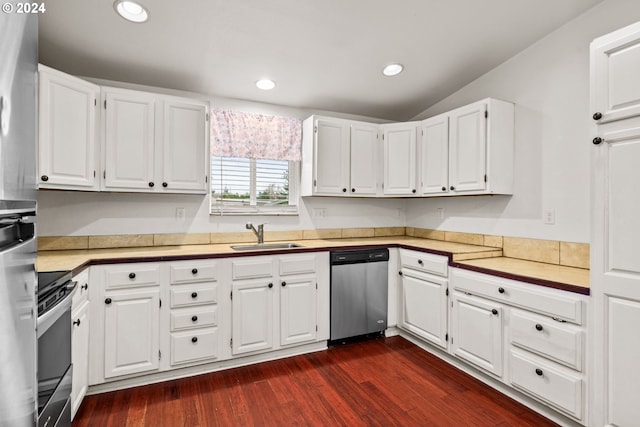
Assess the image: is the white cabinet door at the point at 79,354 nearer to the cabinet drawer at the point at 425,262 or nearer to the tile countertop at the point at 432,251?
the tile countertop at the point at 432,251

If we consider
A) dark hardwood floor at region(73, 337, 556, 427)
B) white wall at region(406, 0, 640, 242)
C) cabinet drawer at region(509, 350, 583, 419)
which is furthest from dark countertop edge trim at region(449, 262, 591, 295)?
dark hardwood floor at region(73, 337, 556, 427)

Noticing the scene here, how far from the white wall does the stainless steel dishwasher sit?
1.07 m

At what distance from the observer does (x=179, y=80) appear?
2854 mm

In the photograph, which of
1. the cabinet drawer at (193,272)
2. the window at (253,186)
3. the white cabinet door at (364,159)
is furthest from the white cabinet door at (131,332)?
the white cabinet door at (364,159)

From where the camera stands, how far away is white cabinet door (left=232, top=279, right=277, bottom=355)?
2.60m

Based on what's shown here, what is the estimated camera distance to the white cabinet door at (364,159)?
137 inches

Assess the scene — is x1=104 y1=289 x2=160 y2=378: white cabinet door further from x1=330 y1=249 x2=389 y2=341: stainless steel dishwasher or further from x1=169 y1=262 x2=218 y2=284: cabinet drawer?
x1=330 y1=249 x2=389 y2=341: stainless steel dishwasher

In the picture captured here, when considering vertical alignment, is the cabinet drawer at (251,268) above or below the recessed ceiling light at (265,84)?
below

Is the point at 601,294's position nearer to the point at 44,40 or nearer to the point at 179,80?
the point at 179,80

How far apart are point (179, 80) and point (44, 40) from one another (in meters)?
0.90

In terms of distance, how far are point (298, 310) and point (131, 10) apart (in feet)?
8.12

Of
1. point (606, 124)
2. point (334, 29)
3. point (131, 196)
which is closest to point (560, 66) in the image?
point (606, 124)

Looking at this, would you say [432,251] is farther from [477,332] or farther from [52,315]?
[52,315]

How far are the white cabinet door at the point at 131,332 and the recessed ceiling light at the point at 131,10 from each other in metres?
1.82
